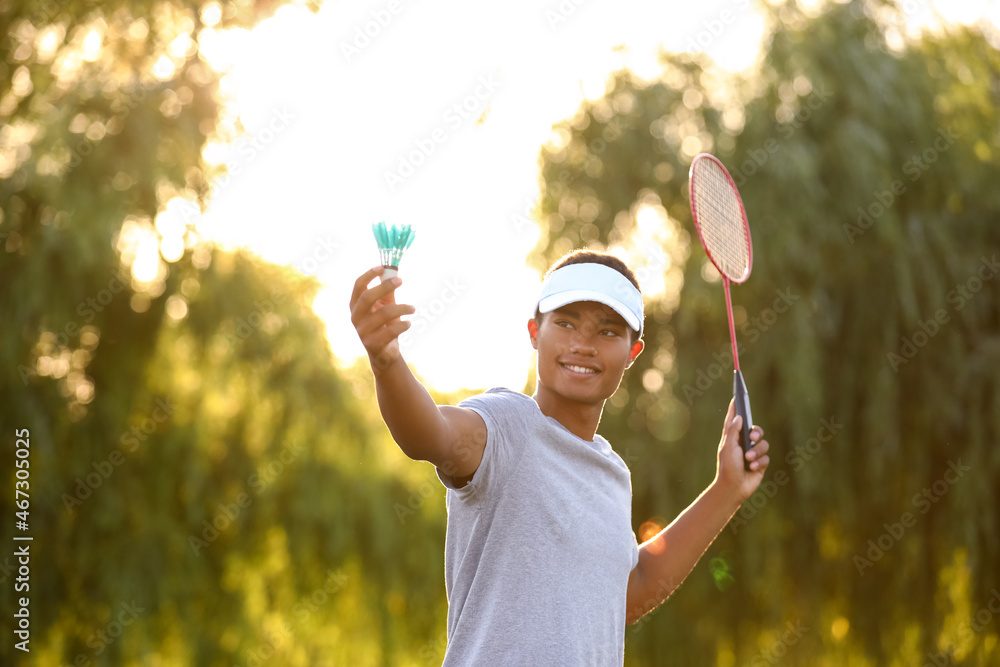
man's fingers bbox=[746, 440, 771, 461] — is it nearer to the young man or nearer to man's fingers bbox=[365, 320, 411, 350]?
the young man

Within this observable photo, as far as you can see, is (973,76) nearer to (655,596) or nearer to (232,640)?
(655,596)

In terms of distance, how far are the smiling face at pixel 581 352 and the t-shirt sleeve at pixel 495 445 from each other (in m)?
0.16

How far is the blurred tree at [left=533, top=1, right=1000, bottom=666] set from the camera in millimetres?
6793

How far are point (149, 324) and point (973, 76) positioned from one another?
21.5 feet

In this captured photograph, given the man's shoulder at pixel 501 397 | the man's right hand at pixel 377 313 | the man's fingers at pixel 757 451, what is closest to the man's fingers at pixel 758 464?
the man's fingers at pixel 757 451

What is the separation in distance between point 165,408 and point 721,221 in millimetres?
4830

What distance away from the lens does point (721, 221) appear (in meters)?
3.53

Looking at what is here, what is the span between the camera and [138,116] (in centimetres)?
664

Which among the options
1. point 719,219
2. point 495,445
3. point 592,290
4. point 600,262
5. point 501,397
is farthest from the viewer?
point 719,219

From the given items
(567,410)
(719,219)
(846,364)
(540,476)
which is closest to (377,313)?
(540,476)

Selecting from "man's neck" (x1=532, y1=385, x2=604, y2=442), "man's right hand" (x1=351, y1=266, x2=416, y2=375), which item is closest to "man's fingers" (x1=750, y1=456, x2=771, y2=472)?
"man's neck" (x1=532, y1=385, x2=604, y2=442)

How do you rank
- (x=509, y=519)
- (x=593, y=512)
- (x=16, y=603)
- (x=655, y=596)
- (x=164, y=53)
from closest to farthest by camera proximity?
(x=509, y=519)
(x=593, y=512)
(x=655, y=596)
(x=16, y=603)
(x=164, y=53)

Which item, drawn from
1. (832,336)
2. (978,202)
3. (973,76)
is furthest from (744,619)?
(973,76)

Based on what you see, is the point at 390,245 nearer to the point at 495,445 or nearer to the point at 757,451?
the point at 495,445
